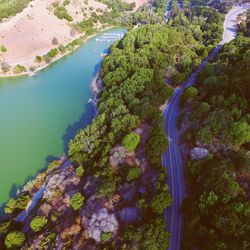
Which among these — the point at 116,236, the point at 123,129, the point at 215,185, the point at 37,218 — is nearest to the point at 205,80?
the point at 123,129

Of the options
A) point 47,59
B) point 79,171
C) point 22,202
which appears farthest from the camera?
point 47,59

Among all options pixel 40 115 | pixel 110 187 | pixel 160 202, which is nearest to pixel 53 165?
pixel 110 187

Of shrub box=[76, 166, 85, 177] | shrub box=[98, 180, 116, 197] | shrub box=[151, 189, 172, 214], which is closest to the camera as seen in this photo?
shrub box=[151, 189, 172, 214]

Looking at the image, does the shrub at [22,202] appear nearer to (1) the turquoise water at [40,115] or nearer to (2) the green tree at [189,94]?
(1) the turquoise water at [40,115]

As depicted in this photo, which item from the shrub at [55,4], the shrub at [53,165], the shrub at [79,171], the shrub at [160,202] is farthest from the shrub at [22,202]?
the shrub at [55,4]

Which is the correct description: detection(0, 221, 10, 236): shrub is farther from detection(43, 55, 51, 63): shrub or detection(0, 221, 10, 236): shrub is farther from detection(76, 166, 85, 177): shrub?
detection(43, 55, 51, 63): shrub

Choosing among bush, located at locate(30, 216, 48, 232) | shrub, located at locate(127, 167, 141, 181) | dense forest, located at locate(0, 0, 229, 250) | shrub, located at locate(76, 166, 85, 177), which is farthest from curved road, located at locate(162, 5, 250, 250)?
bush, located at locate(30, 216, 48, 232)

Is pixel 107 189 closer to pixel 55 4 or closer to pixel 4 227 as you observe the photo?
pixel 4 227
